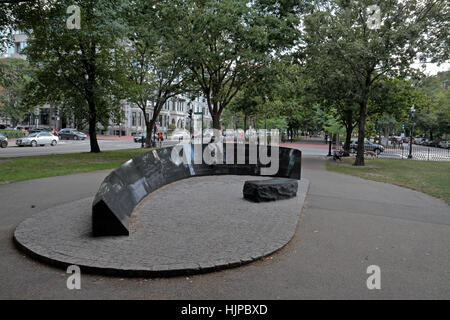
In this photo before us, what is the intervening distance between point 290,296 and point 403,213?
20.1ft

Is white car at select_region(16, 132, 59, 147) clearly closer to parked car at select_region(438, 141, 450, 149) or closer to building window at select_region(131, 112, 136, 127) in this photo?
building window at select_region(131, 112, 136, 127)

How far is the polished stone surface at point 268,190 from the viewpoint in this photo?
9398 mm

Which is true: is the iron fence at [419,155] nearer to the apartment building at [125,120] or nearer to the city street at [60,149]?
the city street at [60,149]

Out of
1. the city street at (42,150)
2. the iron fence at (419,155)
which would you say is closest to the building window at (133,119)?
the city street at (42,150)

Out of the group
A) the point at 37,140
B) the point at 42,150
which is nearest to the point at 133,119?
the point at 37,140

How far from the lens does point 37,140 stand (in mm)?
36438

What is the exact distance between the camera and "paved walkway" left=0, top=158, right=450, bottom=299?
418 cm

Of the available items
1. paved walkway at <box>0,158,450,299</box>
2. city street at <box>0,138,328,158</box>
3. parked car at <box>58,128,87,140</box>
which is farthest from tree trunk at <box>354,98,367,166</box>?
parked car at <box>58,128,87,140</box>

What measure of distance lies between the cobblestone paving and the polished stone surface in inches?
11.1

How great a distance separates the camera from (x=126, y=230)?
238 inches

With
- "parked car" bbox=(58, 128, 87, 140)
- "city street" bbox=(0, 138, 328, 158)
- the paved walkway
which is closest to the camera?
the paved walkway
